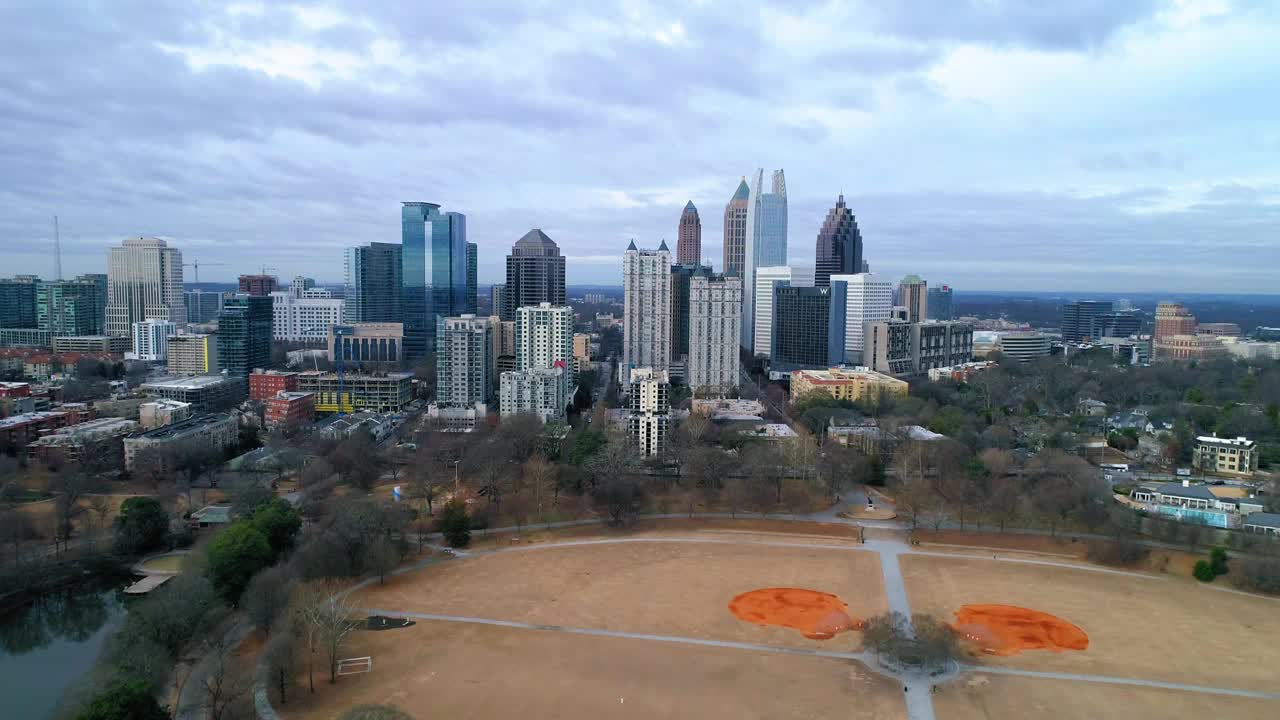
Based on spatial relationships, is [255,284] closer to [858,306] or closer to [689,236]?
[689,236]

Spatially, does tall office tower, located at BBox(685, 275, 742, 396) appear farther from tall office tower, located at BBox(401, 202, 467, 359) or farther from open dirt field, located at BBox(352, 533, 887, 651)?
open dirt field, located at BBox(352, 533, 887, 651)

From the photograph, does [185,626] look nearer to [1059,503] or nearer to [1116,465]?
[1059,503]

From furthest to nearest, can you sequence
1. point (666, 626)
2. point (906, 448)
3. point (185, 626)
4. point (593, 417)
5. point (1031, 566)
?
point (593, 417) < point (906, 448) < point (1031, 566) < point (666, 626) < point (185, 626)

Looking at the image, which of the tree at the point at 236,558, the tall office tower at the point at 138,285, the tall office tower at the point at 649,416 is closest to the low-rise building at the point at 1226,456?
the tall office tower at the point at 649,416

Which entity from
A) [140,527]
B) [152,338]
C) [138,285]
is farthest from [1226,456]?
[138,285]

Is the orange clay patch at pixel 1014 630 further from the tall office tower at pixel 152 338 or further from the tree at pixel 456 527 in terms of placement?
the tall office tower at pixel 152 338

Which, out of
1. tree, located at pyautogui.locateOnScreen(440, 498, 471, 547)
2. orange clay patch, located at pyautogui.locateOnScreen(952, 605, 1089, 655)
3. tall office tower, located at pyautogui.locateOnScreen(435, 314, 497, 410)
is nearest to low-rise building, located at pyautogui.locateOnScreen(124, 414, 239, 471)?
tall office tower, located at pyautogui.locateOnScreen(435, 314, 497, 410)

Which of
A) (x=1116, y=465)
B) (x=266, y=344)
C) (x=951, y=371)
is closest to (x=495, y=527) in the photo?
(x=1116, y=465)
